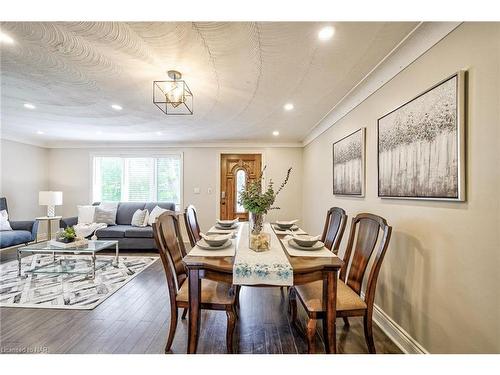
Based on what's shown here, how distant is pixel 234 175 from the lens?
5.54m

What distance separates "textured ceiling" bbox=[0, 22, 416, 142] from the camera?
1631 mm

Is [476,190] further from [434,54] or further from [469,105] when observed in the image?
[434,54]

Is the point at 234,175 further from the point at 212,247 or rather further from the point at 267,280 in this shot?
the point at 267,280

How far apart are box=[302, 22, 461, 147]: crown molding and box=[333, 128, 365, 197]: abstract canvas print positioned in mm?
390

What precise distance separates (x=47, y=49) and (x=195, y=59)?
1165 mm

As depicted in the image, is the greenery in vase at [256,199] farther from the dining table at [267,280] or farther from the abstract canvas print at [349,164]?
the abstract canvas print at [349,164]

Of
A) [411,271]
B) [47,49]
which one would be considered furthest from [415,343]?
[47,49]

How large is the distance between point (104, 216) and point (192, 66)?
4.07m

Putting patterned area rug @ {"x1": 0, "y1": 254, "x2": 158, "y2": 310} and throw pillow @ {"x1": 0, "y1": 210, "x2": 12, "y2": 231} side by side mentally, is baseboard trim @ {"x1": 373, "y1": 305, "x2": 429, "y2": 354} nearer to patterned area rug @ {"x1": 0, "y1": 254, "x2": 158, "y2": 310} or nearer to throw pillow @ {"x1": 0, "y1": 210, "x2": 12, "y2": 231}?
patterned area rug @ {"x1": 0, "y1": 254, "x2": 158, "y2": 310}

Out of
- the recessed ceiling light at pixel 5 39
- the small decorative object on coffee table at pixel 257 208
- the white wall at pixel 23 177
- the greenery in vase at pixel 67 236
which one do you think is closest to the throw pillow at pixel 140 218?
the greenery in vase at pixel 67 236

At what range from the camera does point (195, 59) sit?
77.8 inches

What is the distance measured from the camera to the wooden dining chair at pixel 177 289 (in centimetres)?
159

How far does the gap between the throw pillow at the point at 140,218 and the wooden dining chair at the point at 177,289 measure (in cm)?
323
